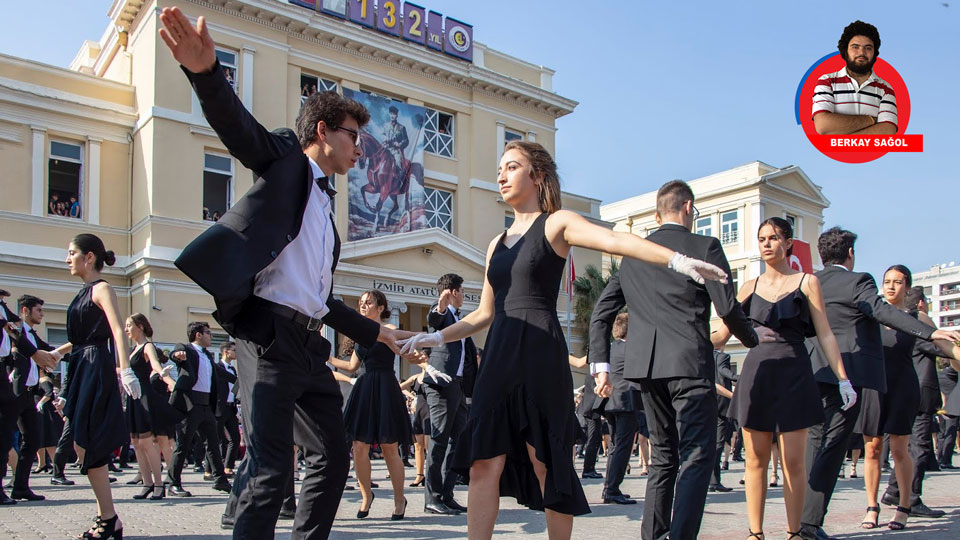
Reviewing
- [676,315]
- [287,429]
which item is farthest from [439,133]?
[287,429]

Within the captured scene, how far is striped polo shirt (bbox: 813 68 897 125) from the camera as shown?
39.4 feet

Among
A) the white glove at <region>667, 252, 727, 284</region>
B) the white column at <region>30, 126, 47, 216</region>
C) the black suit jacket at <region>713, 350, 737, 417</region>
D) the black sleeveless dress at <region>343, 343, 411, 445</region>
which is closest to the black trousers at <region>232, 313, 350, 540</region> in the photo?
the white glove at <region>667, 252, 727, 284</region>

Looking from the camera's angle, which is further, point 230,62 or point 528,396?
point 230,62

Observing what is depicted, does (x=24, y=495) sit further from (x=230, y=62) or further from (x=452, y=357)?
(x=230, y=62)

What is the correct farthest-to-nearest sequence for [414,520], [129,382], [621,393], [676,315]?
[621,393], [414,520], [129,382], [676,315]

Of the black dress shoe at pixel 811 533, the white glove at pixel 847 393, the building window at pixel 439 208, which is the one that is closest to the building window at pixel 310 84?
the building window at pixel 439 208

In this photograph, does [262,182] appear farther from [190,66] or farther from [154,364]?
[154,364]

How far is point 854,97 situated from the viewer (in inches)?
485

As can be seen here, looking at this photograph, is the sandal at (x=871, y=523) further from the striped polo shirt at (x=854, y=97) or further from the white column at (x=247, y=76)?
the white column at (x=247, y=76)

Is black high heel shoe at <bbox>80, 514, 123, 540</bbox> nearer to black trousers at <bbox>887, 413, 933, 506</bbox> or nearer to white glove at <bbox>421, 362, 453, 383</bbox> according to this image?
white glove at <bbox>421, 362, 453, 383</bbox>

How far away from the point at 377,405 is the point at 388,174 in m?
23.2

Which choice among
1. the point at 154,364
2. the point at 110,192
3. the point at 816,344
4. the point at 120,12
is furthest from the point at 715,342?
the point at 120,12

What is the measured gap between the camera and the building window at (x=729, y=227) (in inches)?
1972

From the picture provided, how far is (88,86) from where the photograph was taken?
26.5m
